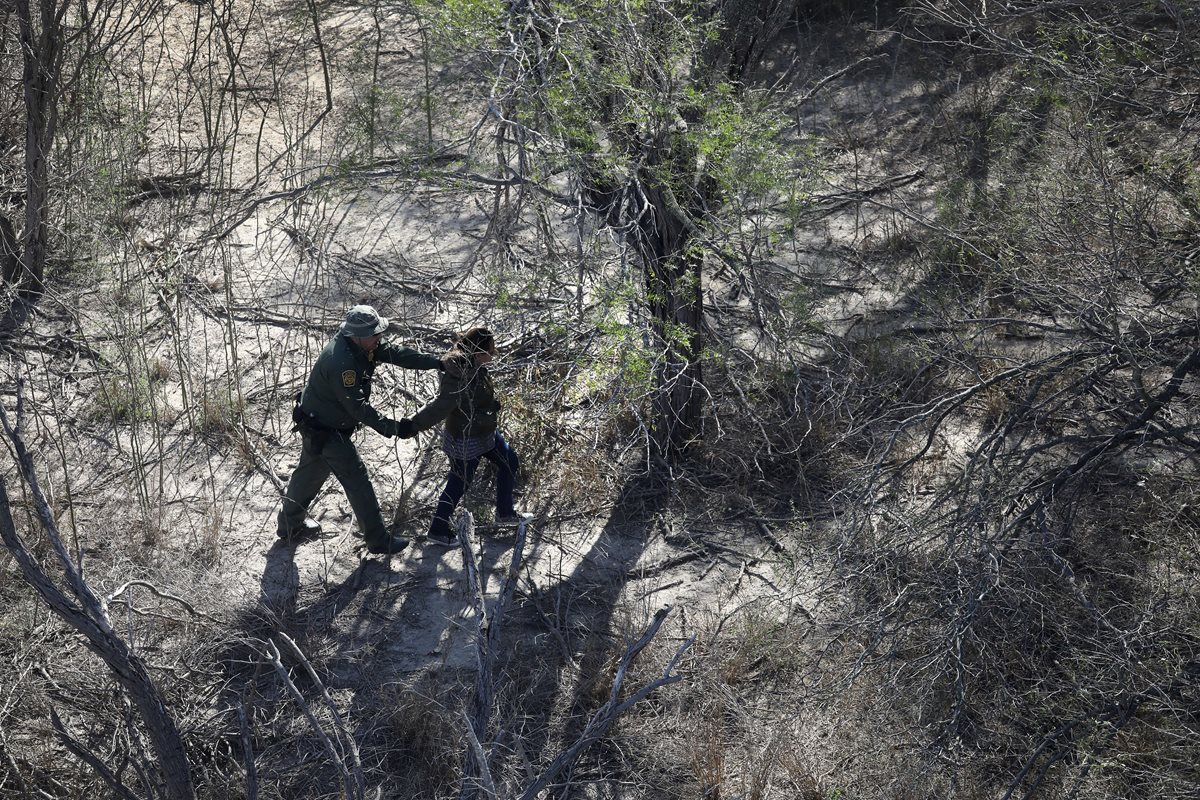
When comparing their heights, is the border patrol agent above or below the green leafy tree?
below

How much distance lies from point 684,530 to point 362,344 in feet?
7.02

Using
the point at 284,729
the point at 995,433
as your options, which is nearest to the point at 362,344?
the point at 284,729

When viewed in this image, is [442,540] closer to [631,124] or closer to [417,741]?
[417,741]

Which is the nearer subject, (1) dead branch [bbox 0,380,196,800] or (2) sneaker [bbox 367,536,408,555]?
(1) dead branch [bbox 0,380,196,800]

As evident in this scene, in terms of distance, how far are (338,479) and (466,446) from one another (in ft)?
2.35

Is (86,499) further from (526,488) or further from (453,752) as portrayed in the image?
(453,752)

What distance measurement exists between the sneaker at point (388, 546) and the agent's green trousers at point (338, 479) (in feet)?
0.06

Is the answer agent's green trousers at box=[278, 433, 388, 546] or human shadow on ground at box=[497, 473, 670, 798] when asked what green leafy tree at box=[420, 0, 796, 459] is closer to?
human shadow on ground at box=[497, 473, 670, 798]

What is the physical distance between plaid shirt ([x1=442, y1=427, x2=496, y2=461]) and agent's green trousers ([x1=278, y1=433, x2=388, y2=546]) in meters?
0.46

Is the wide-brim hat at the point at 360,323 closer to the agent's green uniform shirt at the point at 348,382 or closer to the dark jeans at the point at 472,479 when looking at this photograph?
the agent's green uniform shirt at the point at 348,382

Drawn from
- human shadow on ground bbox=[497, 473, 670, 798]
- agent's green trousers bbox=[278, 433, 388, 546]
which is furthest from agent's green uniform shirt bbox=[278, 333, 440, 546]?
human shadow on ground bbox=[497, 473, 670, 798]

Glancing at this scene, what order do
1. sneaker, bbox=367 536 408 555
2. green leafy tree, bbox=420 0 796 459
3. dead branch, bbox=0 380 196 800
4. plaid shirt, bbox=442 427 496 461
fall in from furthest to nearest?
sneaker, bbox=367 536 408 555 → plaid shirt, bbox=442 427 496 461 → green leafy tree, bbox=420 0 796 459 → dead branch, bbox=0 380 196 800

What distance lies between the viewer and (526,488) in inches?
261

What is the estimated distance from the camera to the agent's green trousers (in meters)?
5.79
